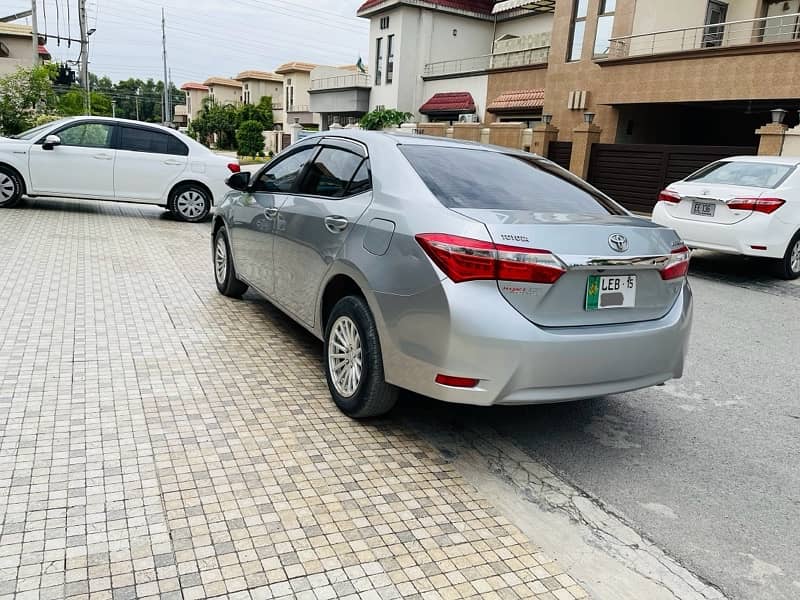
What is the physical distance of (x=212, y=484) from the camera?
304cm

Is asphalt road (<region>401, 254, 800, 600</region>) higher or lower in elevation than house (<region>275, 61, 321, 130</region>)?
lower

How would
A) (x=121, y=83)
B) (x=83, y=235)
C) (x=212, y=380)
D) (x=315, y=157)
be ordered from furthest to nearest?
(x=121, y=83), (x=83, y=235), (x=315, y=157), (x=212, y=380)

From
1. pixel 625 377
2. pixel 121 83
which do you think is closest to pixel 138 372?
pixel 625 377

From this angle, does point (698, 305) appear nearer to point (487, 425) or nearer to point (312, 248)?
point (487, 425)

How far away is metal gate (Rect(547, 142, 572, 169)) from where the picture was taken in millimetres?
21953

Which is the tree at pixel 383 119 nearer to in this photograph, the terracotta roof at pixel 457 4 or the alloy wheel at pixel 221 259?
the terracotta roof at pixel 457 4

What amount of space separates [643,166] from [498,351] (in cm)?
1702

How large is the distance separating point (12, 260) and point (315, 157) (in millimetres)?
4199

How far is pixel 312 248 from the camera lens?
4.29m

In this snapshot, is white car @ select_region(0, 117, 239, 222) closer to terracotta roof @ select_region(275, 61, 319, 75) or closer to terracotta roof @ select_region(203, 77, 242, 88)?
terracotta roof @ select_region(275, 61, 319, 75)

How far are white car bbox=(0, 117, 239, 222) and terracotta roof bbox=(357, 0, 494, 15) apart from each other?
26246 mm

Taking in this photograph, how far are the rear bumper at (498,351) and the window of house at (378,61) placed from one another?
1397 inches

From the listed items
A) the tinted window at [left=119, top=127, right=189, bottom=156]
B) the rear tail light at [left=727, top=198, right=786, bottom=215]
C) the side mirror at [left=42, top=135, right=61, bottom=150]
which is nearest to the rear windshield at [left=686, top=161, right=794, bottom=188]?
the rear tail light at [left=727, top=198, right=786, bottom=215]

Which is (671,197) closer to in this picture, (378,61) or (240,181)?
(240,181)
